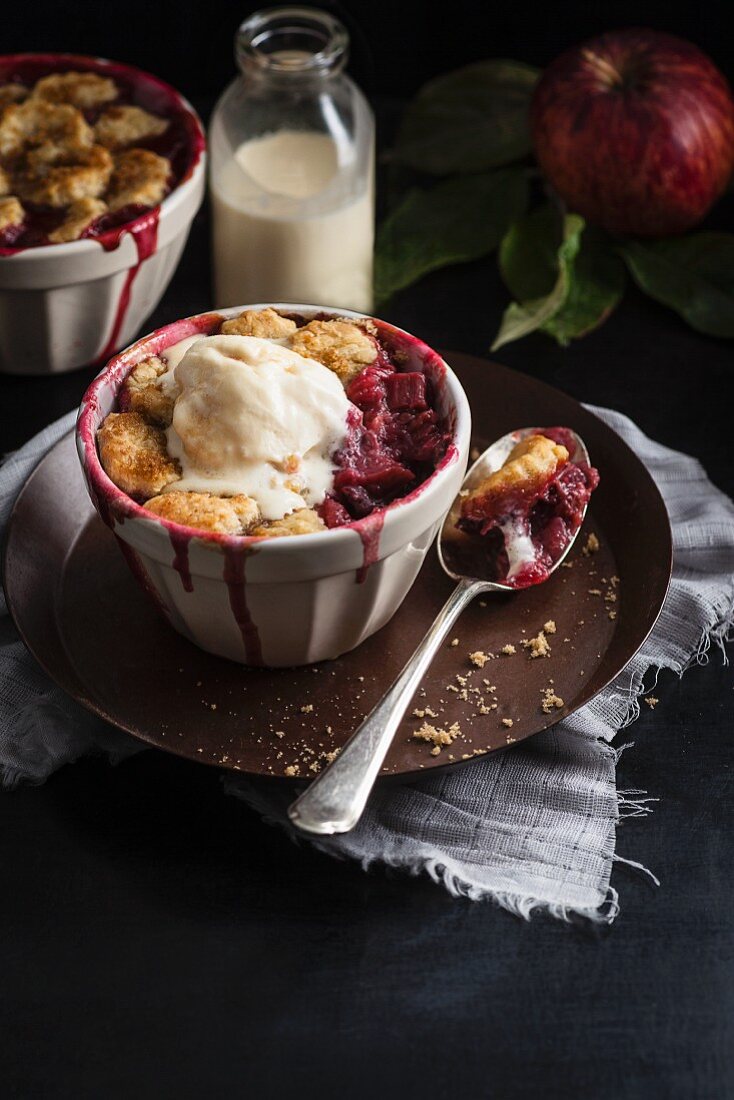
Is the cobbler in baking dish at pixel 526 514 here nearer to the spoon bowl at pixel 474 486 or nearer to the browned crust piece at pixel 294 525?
the spoon bowl at pixel 474 486

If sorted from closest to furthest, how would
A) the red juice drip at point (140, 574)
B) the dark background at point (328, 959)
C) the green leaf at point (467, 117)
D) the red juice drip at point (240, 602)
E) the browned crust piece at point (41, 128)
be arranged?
the dark background at point (328, 959) < the red juice drip at point (240, 602) < the red juice drip at point (140, 574) < the browned crust piece at point (41, 128) < the green leaf at point (467, 117)

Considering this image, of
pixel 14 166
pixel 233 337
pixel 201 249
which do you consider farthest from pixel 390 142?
pixel 233 337

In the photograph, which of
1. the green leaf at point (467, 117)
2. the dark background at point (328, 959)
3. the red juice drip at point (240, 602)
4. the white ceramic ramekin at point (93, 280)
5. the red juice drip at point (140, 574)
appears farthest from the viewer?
the green leaf at point (467, 117)

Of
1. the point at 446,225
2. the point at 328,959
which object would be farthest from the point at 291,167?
the point at 328,959

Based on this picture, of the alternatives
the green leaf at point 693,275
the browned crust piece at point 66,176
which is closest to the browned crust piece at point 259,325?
the browned crust piece at point 66,176

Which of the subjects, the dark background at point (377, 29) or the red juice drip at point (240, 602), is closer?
the red juice drip at point (240, 602)

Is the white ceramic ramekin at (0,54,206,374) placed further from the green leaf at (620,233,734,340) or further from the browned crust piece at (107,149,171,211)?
the green leaf at (620,233,734,340)

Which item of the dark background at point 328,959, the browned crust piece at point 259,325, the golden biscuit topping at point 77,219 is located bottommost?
the dark background at point 328,959

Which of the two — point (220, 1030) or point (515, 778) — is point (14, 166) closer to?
point (515, 778)
